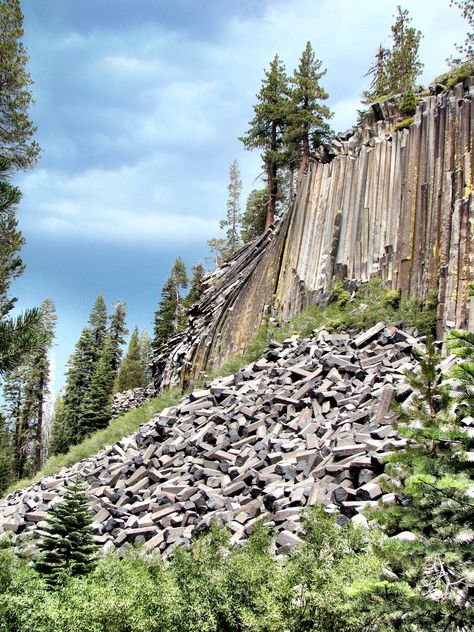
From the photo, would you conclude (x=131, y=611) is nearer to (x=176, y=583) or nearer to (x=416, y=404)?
(x=176, y=583)

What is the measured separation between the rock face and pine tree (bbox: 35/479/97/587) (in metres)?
0.99

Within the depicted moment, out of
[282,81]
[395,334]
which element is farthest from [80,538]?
[282,81]

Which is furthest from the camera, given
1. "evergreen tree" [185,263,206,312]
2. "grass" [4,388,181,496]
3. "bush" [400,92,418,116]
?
"evergreen tree" [185,263,206,312]

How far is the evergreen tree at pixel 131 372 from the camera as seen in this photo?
53.5 m

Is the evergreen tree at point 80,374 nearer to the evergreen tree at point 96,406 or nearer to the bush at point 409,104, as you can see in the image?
the evergreen tree at point 96,406

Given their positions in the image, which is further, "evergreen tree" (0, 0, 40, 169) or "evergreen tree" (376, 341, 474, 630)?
"evergreen tree" (0, 0, 40, 169)

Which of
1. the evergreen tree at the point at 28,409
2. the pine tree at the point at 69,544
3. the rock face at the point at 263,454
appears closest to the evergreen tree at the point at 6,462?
the evergreen tree at the point at 28,409

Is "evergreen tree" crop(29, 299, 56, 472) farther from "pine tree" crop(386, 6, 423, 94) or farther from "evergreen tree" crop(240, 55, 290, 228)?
"pine tree" crop(386, 6, 423, 94)

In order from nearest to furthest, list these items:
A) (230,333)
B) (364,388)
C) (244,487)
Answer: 1. (244,487)
2. (364,388)
3. (230,333)

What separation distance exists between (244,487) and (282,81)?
27369 mm

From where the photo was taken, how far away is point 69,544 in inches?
285

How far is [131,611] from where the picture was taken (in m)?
4.75

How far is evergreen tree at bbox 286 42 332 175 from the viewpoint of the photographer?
88.4ft

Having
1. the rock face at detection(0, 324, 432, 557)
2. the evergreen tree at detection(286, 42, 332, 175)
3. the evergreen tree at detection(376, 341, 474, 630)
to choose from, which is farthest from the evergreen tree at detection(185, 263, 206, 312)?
the evergreen tree at detection(376, 341, 474, 630)
